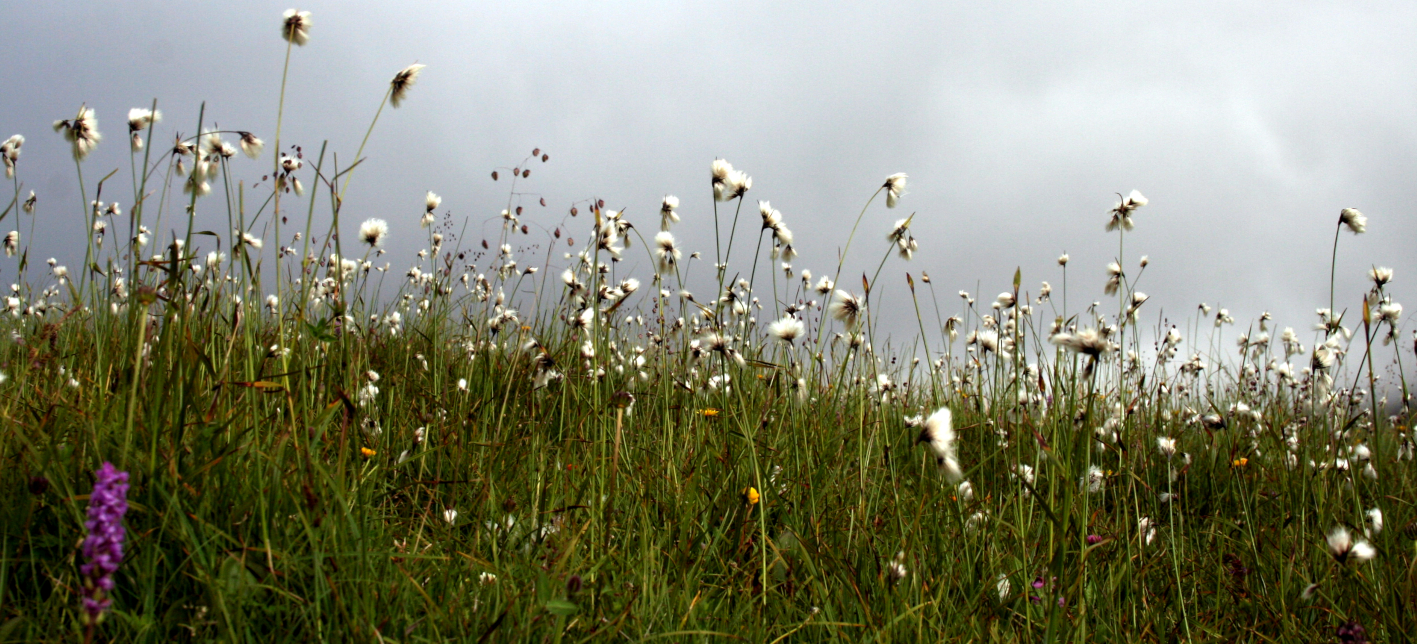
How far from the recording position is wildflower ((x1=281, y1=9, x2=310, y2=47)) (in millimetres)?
2246

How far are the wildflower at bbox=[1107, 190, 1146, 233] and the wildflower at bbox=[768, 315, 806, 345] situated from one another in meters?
1.74

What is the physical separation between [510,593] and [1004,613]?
140 centimetres

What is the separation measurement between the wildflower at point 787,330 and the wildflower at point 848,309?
0.46 ft

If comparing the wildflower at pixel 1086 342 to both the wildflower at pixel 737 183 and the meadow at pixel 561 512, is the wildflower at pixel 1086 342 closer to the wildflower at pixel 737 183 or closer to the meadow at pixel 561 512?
the meadow at pixel 561 512

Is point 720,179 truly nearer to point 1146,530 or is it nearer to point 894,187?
point 894,187

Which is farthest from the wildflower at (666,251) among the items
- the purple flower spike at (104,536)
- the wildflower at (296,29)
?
the purple flower spike at (104,536)

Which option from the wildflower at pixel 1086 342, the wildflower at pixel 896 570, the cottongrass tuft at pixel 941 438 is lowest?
the wildflower at pixel 896 570

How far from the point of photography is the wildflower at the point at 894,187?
114 inches

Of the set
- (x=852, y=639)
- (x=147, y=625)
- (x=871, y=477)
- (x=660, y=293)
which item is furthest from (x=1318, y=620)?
(x=147, y=625)

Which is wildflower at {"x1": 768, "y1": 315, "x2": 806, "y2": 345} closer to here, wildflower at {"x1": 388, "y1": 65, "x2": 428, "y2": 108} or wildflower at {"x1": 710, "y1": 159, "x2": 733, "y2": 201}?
wildflower at {"x1": 710, "y1": 159, "x2": 733, "y2": 201}

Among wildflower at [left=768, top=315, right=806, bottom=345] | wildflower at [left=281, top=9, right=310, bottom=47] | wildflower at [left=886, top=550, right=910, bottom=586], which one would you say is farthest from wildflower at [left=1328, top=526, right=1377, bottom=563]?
wildflower at [left=281, top=9, right=310, bottom=47]

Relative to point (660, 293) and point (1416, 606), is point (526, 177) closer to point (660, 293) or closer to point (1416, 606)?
point (660, 293)

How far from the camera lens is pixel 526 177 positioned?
165 inches

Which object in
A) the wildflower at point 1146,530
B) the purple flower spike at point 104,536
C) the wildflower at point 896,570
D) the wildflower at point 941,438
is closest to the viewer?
the purple flower spike at point 104,536
